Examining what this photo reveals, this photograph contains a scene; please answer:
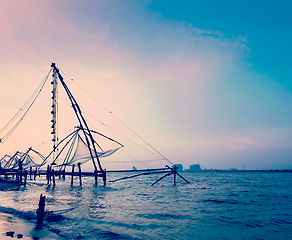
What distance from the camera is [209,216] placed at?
15.2 metres

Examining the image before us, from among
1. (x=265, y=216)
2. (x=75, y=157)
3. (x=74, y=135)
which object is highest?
(x=74, y=135)

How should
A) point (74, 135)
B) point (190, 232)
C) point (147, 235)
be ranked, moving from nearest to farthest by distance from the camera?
point (147, 235) → point (190, 232) → point (74, 135)

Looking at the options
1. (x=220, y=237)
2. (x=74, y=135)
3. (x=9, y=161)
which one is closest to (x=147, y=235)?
(x=220, y=237)

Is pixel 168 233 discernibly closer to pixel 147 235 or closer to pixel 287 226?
pixel 147 235

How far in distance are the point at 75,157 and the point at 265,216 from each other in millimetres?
24729

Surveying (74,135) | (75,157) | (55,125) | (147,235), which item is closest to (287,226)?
(147,235)

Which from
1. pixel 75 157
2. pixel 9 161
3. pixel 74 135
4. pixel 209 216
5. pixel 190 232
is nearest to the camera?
pixel 190 232

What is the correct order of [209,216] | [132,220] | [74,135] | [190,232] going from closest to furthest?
[190,232]
[132,220]
[209,216]
[74,135]

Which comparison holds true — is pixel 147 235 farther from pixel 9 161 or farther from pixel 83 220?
pixel 9 161

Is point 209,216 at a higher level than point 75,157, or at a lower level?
lower

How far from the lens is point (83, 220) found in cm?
1301

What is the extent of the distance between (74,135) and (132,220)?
2783 cm

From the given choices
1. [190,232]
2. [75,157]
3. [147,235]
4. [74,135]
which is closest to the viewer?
[147,235]

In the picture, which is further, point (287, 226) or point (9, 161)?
point (9, 161)
